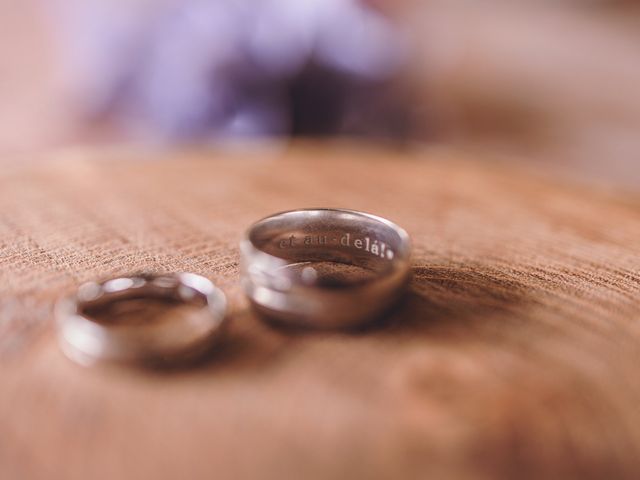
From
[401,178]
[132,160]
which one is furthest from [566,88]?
[132,160]

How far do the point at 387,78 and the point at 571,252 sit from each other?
4.56 feet

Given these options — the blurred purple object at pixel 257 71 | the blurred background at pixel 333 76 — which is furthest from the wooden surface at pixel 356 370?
the blurred purple object at pixel 257 71

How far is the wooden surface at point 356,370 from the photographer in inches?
17.0

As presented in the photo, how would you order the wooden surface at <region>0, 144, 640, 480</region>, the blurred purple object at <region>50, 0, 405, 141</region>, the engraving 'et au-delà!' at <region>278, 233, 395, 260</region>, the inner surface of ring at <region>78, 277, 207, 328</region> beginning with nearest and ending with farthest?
the wooden surface at <region>0, 144, 640, 480</region>, the inner surface of ring at <region>78, 277, 207, 328</region>, the engraving 'et au-delà!' at <region>278, 233, 395, 260</region>, the blurred purple object at <region>50, 0, 405, 141</region>

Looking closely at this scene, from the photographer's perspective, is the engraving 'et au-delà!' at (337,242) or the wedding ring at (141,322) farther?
the engraving 'et au-delà!' at (337,242)

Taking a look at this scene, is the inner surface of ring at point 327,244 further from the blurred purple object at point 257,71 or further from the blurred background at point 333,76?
the blurred purple object at point 257,71

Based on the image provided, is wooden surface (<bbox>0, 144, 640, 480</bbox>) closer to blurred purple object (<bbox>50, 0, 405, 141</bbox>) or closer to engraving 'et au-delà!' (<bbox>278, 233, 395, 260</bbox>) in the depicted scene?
engraving 'et au-delà!' (<bbox>278, 233, 395, 260</bbox>)

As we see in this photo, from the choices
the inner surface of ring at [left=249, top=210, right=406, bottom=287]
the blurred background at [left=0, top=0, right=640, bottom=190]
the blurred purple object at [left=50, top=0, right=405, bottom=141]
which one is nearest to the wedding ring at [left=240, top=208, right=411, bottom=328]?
the inner surface of ring at [left=249, top=210, right=406, bottom=287]

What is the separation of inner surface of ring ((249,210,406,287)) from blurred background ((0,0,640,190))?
3.26 ft

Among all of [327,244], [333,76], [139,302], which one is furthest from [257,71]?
[139,302]

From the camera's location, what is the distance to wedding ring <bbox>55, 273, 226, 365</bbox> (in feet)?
1.59

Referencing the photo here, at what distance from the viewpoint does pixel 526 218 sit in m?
0.81

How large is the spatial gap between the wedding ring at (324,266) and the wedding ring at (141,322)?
0.04 m

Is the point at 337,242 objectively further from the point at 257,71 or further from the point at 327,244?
the point at 257,71
